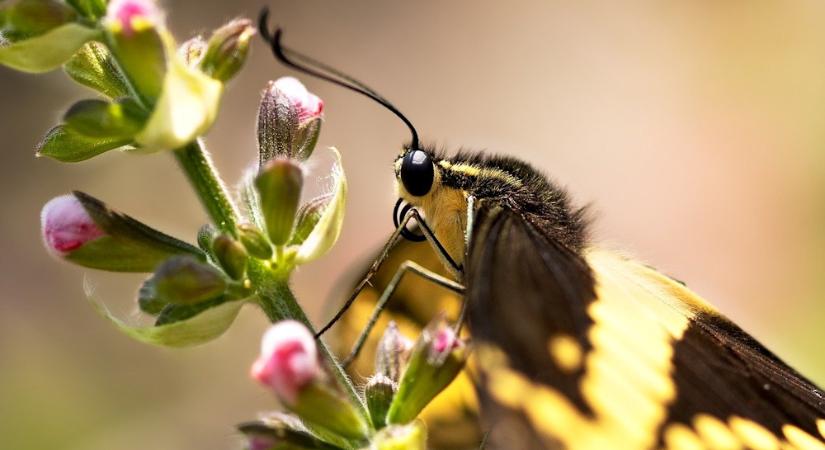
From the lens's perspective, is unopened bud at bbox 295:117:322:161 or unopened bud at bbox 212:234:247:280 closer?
unopened bud at bbox 212:234:247:280

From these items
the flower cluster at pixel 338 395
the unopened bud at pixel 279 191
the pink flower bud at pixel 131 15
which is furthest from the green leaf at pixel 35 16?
the flower cluster at pixel 338 395

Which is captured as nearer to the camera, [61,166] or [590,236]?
[590,236]

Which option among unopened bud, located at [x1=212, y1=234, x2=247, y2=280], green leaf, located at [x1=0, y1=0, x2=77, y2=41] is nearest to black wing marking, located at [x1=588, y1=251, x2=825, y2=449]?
unopened bud, located at [x1=212, y1=234, x2=247, y2=280]

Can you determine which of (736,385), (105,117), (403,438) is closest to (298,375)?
(403,438)

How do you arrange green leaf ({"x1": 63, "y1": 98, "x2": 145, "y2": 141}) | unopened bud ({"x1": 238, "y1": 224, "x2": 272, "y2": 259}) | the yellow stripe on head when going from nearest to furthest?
green leaf ({"x1": 63, "y1": 98, "x2": 145, "y2": 141}), unopened bud ({"x1": 238, "y1": 224, "x2": 272, "y2": 259}), the yellow stripe on head

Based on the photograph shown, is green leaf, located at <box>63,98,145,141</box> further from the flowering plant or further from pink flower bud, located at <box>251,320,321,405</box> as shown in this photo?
pink flower bud, located at <box>251,320,321,405</box>

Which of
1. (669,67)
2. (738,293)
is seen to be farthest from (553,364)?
(669,67)

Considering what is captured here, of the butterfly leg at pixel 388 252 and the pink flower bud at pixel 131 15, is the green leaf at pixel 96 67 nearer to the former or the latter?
the pink flower bud at pixel 131 15

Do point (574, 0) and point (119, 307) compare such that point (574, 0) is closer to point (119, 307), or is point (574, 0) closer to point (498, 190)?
point (119, 307)
